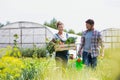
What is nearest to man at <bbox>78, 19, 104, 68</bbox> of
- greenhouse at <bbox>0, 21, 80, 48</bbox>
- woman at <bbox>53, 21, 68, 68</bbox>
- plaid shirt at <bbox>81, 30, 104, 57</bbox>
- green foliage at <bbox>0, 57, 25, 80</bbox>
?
plaid shirt at <bbox>81, 30, 104, 57</bbox>

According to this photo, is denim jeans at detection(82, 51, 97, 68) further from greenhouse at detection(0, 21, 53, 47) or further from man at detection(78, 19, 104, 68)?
greenhouse at detection(0, 21, 53, 47)

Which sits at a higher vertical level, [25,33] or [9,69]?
[25,33]

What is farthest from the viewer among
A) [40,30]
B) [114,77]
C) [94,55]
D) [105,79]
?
[40,30]

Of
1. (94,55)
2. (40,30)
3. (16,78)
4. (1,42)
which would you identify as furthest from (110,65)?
(1,42)

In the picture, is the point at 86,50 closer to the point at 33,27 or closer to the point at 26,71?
the point at 26,71

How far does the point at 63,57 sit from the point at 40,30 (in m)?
23.5

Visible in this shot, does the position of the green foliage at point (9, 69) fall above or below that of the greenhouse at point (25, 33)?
below

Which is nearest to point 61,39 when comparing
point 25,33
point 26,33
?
point 25,33

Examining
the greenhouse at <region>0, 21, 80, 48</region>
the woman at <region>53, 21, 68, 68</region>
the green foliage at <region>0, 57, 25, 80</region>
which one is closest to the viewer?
the green foliage at <region>0, 57, 25, 80</region>

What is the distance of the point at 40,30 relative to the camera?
30.3 m

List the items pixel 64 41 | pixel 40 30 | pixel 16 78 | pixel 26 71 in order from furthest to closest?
pixel 40 30 < pixel 64 41 < pixel 26 71 < pixel 16 78

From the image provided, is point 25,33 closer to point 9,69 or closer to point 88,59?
point 88,59

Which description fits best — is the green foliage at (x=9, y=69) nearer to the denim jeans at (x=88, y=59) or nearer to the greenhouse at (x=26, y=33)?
the denim jeans at (x=88, y=59)

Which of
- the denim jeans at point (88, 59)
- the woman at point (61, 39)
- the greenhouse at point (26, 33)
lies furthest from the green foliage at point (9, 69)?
the greenhouse at point (26, 33)
